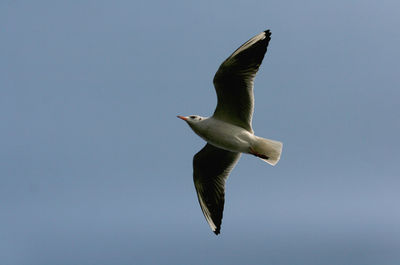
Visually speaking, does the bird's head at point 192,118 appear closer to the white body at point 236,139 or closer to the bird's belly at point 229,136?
the white body at point 236,139

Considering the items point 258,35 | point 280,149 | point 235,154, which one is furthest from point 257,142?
point 258,35

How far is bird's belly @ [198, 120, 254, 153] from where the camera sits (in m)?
8.74

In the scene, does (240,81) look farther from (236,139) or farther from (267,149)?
(267,149)

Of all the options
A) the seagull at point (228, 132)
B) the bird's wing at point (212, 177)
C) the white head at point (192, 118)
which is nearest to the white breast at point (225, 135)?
the seagull at point (228, 132)

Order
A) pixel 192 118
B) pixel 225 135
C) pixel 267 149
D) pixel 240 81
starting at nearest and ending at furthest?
1. pixel 240 81
2. pixel 225 135
3. pixel 267 149
4. pixel 192 118

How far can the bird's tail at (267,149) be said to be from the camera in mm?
8805

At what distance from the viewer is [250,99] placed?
8.67 m

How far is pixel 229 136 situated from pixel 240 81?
0.96 meters

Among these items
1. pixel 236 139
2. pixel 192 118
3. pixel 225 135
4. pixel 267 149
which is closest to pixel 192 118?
pixel 192 118

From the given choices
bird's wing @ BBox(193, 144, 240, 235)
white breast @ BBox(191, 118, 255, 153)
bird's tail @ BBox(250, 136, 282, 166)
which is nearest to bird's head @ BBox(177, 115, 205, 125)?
white breast @ BBox(191, 118, 255, 153)

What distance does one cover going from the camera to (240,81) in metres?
8.44

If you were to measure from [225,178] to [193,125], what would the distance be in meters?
1.36

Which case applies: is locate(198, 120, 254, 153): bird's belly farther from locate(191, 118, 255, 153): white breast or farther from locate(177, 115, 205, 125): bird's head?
locate(177, 115, 205, 125): bird's head

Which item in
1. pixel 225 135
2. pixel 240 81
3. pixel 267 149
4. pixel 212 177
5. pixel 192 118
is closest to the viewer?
pixel 240 81
